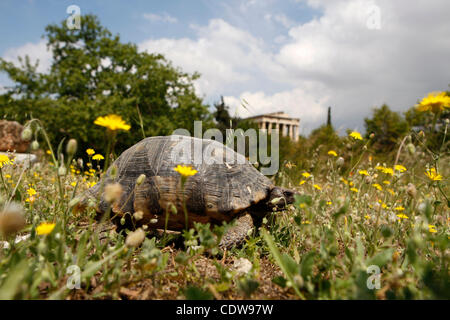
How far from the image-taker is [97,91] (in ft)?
58.9

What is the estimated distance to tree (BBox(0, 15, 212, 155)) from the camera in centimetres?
1606

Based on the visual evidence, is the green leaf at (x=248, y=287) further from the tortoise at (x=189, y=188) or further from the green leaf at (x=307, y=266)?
the tortoise at (x=189, y=188)

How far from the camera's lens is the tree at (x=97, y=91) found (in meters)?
16.1

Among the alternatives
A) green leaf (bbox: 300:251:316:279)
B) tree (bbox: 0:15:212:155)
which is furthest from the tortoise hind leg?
tree (bbox: 0:15:212:155)

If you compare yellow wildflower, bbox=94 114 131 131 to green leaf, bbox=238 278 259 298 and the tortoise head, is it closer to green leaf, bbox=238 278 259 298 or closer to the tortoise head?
green leaf, bbox=238 278 259 298

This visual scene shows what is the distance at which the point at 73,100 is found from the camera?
58.8 feet

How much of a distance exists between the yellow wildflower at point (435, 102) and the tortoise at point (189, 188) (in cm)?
134

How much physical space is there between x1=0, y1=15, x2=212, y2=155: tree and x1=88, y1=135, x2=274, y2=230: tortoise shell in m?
13.8

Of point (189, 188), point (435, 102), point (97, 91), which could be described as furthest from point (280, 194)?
point (97, 91)

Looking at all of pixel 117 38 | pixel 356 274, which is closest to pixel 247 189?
pixel 356 274

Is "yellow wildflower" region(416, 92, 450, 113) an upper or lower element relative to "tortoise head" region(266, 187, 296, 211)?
upper

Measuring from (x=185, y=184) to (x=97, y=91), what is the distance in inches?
689

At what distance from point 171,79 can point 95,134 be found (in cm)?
618
